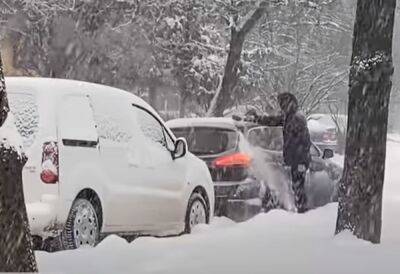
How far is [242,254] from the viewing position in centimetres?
650

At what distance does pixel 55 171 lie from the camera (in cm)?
660

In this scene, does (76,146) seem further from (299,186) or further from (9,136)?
(299,186)

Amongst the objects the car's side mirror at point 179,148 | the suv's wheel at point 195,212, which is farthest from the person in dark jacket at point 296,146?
the car's side mirror at point 179,148

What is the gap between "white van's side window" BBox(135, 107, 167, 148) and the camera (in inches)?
326

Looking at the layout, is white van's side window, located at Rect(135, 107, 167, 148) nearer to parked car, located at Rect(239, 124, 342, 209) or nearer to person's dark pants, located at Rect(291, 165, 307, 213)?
parked car, located at Rect(239, 124, 342, 209)

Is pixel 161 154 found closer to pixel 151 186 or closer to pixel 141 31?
pixel 151 186

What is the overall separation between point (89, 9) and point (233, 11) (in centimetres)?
346

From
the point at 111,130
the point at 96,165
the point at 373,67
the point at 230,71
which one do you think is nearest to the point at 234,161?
the point at 111,130

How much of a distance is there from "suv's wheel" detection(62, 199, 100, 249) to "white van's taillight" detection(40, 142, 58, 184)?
35 cm

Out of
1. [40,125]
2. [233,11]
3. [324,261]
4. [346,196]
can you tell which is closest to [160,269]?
[324,261]

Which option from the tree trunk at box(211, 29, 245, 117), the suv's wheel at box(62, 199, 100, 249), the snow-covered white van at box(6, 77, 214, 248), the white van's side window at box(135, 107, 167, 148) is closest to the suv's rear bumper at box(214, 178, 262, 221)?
the snow-covered white van at box(6, 77, 214, 248)

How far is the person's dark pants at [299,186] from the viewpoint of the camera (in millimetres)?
10008

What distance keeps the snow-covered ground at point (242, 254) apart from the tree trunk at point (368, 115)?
314 millimetres

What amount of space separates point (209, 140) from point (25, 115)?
12.0 ft
